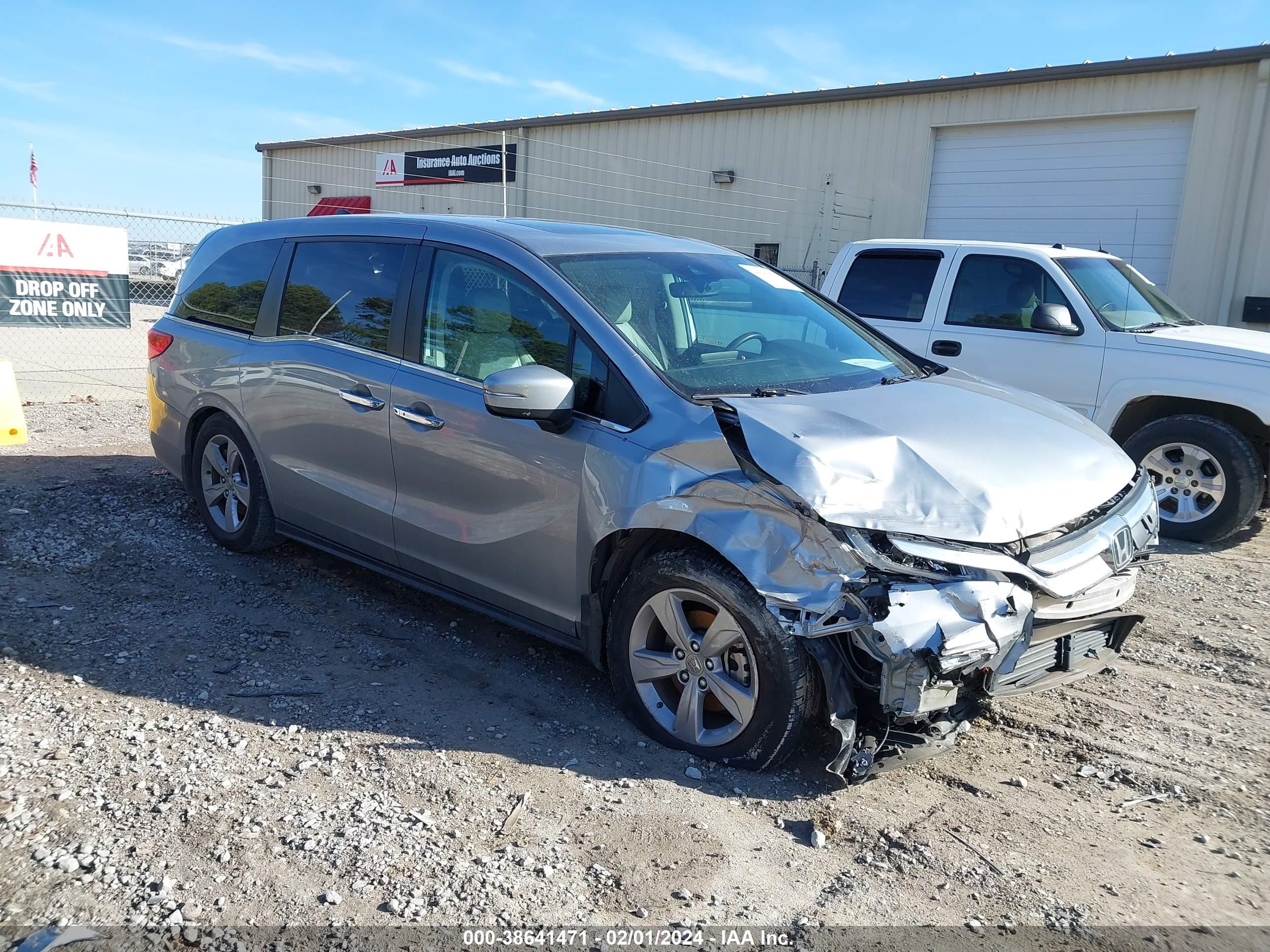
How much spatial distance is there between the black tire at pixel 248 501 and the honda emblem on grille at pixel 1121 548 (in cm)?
404

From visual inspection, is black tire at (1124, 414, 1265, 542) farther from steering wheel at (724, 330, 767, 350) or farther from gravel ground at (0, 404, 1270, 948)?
steering wheel at (724, 330, 767, 350)

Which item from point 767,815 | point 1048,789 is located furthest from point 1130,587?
point 767,815

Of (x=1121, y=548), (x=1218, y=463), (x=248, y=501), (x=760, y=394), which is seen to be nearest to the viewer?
(x=1121, y=548)

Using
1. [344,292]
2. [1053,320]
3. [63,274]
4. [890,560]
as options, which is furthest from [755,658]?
[63,274]

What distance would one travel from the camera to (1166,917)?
8.98 ft

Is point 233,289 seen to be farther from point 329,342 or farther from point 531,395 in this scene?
point 531,395

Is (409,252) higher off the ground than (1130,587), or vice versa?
(409,252)

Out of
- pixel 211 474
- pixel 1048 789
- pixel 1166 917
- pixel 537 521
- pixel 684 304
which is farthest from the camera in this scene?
pixel 211 474

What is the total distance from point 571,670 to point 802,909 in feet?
5.83

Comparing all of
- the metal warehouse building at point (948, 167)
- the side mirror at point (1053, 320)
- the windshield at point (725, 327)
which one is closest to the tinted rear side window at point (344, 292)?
the windshield at point (725, 327)

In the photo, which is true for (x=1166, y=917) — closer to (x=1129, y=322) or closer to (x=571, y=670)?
(x=571, y=670)

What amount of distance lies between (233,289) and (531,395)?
2.85 m

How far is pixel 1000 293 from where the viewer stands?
739 cm

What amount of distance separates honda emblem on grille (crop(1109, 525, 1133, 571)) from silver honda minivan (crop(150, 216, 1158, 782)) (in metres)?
0.01
